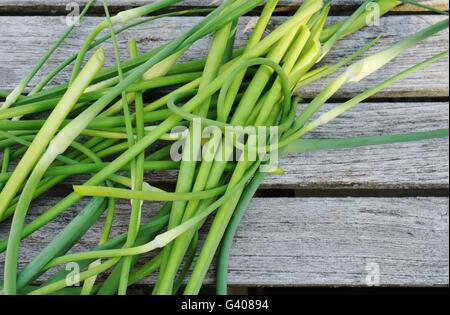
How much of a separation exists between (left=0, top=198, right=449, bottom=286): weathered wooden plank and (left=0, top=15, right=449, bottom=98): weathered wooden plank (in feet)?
0.69

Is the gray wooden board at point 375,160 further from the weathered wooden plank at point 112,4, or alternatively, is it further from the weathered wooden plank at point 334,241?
the weathered wooden plank at point 112,4

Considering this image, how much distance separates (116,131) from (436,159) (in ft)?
1.79

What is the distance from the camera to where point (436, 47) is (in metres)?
0.96

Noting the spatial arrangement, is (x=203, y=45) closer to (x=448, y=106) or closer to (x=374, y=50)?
(x=374, y=50)

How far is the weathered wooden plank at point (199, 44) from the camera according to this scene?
3.13 ft

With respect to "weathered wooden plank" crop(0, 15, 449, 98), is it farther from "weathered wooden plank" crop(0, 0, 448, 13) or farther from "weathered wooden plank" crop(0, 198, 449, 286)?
"weathered wooden plank" crop(0, 198, 449, 286)

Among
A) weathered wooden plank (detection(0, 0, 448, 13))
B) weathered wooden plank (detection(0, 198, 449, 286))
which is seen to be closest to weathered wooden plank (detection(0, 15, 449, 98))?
weathered wooden plank (detection(0, 0, 448, 13))

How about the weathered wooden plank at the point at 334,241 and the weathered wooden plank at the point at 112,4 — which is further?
the weathered wooden plank at the point at 112,4

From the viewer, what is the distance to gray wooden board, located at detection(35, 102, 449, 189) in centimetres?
90

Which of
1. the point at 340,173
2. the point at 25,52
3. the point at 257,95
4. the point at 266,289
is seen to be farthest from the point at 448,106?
the point at 25,52

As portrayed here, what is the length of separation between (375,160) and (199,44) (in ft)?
1.26

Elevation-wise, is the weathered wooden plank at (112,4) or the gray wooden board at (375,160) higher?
the weathered wooden plank at (112,4)

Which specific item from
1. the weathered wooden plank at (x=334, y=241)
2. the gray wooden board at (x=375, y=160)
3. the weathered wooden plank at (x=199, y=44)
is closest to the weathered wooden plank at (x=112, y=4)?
the weathered wooden plank at (x=199, y=44)

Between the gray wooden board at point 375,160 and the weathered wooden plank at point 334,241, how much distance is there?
0.10ft
